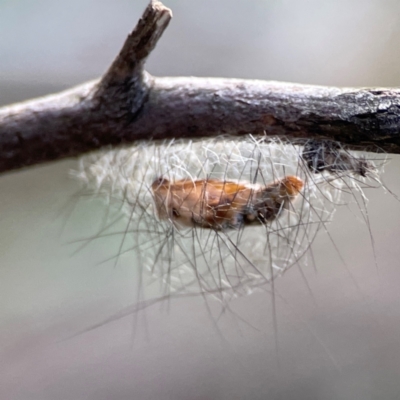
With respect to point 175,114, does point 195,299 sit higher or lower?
lower

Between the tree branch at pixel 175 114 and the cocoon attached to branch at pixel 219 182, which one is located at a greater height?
the tree branch at pixel 175 114

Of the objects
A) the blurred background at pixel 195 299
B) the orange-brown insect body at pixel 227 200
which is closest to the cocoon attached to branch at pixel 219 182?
the orange-brown insect body at pixel 227 200

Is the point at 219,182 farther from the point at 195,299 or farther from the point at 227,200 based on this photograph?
the point at 195,299

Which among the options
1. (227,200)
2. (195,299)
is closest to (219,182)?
(227,200)

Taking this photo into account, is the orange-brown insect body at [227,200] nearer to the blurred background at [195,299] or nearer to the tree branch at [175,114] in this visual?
the tree branch at [175,114]

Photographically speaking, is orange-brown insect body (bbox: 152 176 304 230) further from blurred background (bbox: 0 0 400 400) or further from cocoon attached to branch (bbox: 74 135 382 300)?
blurred background (bbox: 0 0 400 400)

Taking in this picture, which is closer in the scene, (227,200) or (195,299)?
(227,200)
